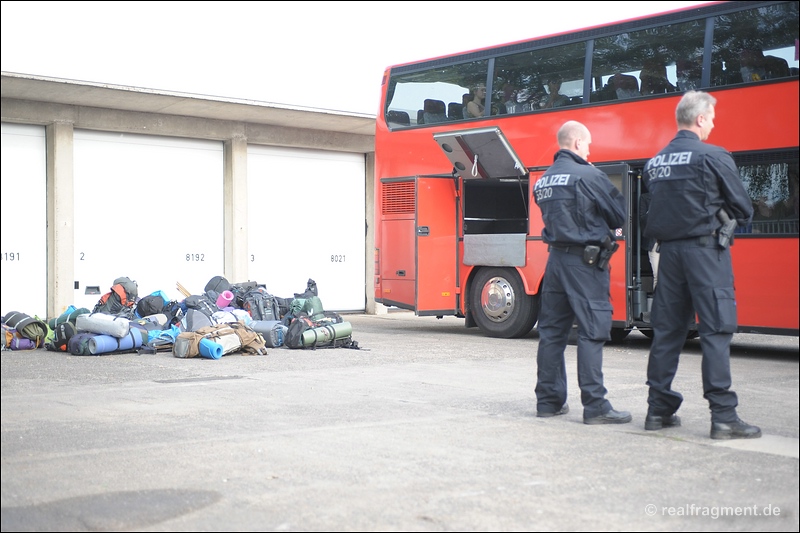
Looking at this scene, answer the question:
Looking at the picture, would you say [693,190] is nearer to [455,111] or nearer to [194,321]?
[194,321]

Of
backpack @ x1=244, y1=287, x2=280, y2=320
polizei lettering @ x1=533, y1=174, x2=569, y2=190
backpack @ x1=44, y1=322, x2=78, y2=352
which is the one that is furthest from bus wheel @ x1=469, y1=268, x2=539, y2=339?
polizei lettering @ x1=533, y1=174, x2=569, y2=190

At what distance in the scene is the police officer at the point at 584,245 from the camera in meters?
6.05

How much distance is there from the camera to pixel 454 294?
14.4 m

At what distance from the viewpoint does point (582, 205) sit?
6039 mm

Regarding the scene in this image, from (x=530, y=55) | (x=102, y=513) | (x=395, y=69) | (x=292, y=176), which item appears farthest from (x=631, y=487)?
(x=292, y=176)

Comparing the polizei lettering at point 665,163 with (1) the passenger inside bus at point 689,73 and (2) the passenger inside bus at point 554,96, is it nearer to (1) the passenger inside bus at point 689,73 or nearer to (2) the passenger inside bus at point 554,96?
(1) the passenger inside bus at point 689,73

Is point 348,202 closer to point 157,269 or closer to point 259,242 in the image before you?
point 259,242

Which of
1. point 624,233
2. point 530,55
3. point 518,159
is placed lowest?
point 624,233

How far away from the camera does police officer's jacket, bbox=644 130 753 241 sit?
516cm

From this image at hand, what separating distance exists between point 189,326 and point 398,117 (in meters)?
4.86

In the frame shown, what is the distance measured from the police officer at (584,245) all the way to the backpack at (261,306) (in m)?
7.61

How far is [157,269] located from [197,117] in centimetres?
292

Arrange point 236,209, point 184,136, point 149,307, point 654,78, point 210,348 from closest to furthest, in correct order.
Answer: point 654,78
point 210,348
point 149,307
point 184,136
point 236,209

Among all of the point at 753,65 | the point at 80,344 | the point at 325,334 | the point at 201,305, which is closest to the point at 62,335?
the point at 80,344
